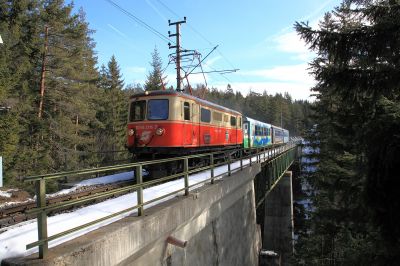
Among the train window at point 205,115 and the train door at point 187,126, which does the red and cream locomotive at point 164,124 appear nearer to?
the train door at point 187,126

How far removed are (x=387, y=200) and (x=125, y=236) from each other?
368 cm

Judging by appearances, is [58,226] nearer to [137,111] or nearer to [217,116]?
[137,111]

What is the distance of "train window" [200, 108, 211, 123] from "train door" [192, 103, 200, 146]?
20.7 inches

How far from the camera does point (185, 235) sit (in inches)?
324

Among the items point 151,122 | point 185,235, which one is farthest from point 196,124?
point 185,235

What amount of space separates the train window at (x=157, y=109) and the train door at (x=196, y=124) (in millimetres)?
1510

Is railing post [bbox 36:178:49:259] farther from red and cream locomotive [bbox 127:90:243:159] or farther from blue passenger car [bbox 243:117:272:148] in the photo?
blue passenger car [bbox 243:117:272:148]

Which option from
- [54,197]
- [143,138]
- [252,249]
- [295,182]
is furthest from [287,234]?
[295,182]

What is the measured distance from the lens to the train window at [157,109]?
1374cm

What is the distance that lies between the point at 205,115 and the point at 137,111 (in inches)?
127

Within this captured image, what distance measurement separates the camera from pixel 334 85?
7.73 meters

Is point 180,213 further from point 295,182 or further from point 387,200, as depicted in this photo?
point 295,182

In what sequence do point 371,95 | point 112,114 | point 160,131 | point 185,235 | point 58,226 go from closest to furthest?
point 58,226 → point 371,95 → point 185,235 → point 160,131 → point 112,114

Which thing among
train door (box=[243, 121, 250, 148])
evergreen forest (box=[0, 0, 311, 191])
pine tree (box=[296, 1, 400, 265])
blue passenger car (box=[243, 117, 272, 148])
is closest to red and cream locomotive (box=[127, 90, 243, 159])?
pine tree (box=[296, 1, 400, 265])
